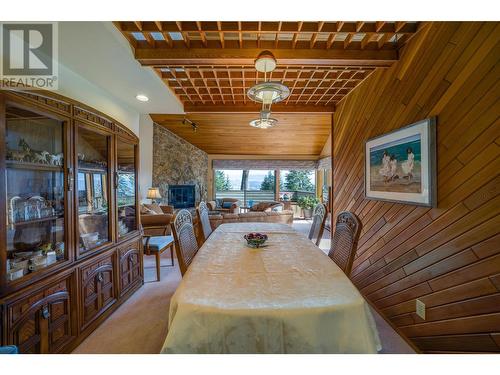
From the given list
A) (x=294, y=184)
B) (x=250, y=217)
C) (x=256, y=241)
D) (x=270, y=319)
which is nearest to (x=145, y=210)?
(x=250, y=217)

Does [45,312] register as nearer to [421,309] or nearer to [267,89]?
[267,89]

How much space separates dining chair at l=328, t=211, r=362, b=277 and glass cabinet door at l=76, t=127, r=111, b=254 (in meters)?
2.03

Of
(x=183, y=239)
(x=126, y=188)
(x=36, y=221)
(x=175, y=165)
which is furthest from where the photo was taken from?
(x=175, y=165)

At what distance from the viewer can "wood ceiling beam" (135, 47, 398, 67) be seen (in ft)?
6.19

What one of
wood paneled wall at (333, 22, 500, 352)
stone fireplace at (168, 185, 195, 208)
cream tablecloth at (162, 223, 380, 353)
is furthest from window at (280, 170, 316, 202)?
cream tablecloth at (162, 223, 380, 353)

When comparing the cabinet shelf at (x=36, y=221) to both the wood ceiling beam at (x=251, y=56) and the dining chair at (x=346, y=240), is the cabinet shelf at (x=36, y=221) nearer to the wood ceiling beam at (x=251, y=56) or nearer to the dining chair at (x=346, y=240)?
the wood ceiling beam at (x=251, y=56)

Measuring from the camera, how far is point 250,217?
4168 millimetres

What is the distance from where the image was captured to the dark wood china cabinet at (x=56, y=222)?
1.23 metres

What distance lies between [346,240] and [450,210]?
0.70 metres

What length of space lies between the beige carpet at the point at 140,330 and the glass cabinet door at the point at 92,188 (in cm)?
73

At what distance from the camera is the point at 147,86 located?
8.23ft

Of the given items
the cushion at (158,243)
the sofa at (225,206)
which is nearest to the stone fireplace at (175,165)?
the sofa at (225,206)
